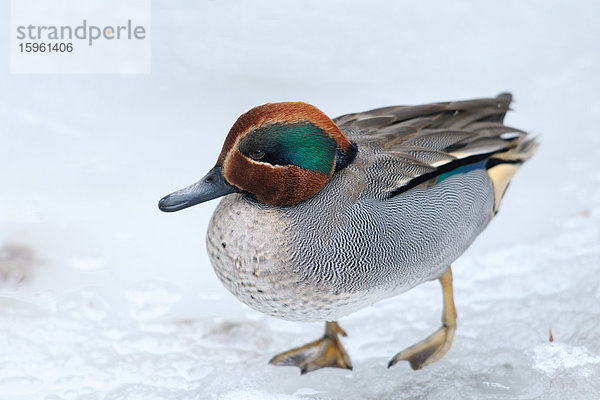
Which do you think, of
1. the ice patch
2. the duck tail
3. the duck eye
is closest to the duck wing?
the duck tail

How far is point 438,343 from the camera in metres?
2.86

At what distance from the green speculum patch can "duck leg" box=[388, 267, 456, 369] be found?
812mm

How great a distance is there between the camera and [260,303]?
2420 mm

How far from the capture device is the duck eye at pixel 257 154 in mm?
2254

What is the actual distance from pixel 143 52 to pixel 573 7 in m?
2.73

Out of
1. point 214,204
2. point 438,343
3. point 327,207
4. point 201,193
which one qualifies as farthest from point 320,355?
point 214,204

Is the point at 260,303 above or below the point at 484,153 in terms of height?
below

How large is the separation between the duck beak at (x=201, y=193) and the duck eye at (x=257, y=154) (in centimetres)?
13

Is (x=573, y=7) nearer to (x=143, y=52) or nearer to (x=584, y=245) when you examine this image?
(x=584, y=245)

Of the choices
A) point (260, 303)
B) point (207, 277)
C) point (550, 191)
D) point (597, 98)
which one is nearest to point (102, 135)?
point (207, 277)

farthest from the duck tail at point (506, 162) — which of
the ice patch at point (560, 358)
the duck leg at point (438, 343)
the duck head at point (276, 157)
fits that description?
the duck head at point (276, 157)

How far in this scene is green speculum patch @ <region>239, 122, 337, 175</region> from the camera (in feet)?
7.30

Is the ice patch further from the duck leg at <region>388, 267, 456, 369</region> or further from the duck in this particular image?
the duck

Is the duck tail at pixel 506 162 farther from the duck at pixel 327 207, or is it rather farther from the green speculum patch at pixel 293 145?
the green speculum patch at pixel 293 145
